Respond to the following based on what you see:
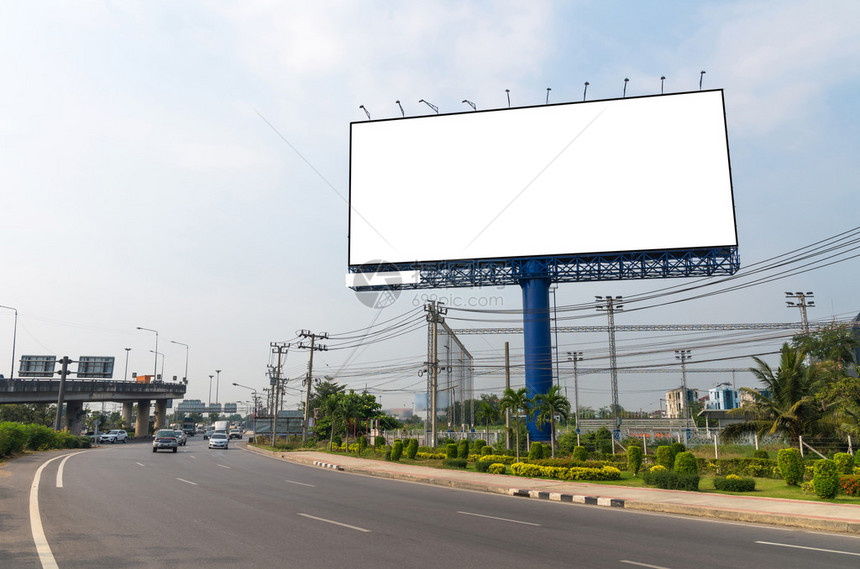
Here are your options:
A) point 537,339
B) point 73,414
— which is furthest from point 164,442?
point 73,414

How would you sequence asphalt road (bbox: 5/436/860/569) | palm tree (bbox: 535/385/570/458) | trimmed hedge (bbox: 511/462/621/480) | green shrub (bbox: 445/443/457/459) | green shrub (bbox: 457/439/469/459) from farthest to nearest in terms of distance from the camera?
1. green shrub (bbox: 457/439/469/459)
2. green shrub (bbox: 445/443/457/459)
3. palm tree (bbox: 535/385/570/458)
4. trimmed hedge (bbox: 511/462/621/480)
5. asphalt road (bbox: 5/436/860/569)

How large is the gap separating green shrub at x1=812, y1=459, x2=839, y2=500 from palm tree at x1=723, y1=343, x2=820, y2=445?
1320 centimetres

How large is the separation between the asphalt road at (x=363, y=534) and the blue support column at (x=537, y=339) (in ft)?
82.9

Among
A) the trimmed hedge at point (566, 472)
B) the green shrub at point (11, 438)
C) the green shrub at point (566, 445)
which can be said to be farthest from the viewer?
the green shrub at point (566, 445)

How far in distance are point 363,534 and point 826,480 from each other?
43.5 feet

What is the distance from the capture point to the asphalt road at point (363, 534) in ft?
30.5

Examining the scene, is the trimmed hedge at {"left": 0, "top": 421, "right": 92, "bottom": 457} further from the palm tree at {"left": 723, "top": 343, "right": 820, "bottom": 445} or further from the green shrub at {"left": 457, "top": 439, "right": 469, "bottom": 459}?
the palm tree at {"left": 723, "top": 343, "right": 820, "bottom": 445}

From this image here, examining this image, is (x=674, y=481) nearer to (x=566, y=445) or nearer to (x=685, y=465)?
(x=685, y=465)

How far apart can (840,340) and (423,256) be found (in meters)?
40.6

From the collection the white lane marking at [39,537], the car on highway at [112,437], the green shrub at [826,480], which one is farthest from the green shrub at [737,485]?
the car on highway at [112,437]

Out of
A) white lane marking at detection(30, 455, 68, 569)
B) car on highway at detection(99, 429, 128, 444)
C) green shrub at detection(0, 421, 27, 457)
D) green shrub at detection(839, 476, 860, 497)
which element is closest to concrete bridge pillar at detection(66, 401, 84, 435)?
car on highway at detection(99, 429, 128, 444)

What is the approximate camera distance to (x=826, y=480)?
651 inches

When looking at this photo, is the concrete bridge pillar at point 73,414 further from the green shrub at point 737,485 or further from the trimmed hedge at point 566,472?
the green shrub at point 737,485

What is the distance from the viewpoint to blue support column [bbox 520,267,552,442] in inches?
1726
